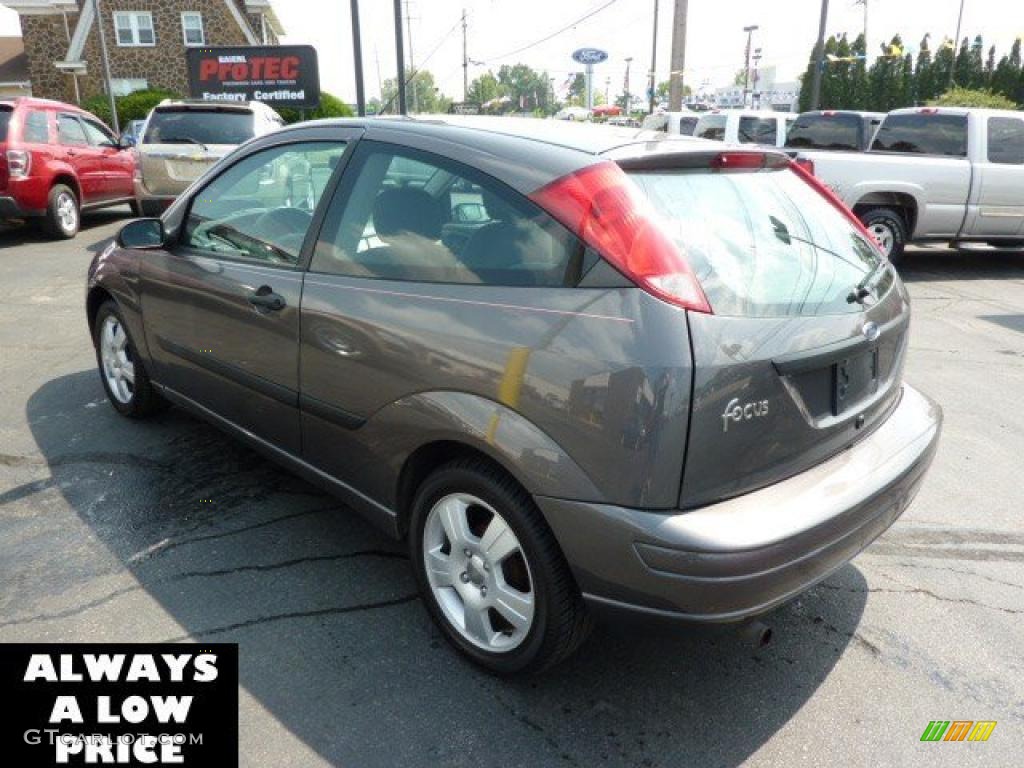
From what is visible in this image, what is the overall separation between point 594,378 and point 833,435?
83 centimetres

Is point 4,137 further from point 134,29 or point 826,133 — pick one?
point 134,29

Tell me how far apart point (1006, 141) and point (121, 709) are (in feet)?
35.8

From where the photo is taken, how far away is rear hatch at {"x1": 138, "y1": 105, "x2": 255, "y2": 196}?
1027cm

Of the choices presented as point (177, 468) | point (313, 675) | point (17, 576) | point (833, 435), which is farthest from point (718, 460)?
point (177, 468)

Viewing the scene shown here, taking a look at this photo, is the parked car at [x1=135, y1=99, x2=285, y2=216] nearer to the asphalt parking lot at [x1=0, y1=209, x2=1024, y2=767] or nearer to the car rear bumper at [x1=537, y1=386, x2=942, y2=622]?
the asphalt parking lot at [x1=0, y1=209, x2=1024, y2=767]

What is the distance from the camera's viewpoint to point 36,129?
10.7 metres

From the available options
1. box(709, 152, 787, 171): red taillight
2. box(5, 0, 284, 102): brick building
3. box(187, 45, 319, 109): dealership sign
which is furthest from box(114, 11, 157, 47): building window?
box(709, 152, 787, 171): red taillight

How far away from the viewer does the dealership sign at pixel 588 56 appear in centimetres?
5909

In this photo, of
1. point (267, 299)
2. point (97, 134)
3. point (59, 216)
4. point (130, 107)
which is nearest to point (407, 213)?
point (267, 299)

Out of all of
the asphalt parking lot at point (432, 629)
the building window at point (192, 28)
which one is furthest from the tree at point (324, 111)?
the asphalt parking lot at point (432, 629)

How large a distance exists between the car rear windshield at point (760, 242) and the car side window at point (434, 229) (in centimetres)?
35

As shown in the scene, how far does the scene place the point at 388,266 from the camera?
2.72 m

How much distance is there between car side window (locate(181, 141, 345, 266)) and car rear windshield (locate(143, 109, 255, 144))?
7.51m

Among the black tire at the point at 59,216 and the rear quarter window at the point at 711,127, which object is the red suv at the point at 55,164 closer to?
the black tire at the point at 59,216
